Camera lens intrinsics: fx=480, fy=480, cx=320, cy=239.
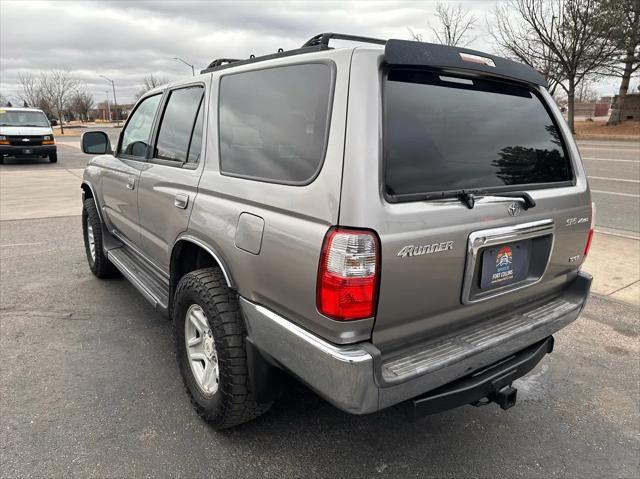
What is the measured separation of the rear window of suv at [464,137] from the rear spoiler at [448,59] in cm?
7

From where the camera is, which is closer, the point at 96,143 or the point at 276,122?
the point at 276,122

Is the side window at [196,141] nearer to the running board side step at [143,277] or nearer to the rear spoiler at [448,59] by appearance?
the running board side step at [143,277]

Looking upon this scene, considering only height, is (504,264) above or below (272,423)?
above

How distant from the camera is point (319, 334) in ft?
6.31

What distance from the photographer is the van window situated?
201cm

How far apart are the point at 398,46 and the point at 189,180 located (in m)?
1.43

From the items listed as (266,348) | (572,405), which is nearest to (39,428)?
(266,348)

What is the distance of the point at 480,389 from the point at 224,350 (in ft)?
3.93

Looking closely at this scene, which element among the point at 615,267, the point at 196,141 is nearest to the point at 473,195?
the point at 196,141

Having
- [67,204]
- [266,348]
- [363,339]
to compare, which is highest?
[363,339]

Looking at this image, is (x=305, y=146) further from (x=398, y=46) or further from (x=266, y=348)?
(x=266, y=348)

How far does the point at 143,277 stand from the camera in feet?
11.8

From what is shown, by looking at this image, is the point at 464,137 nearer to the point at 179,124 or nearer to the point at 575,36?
the point at 179,124

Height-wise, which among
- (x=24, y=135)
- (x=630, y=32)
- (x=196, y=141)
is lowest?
(x=24, y=135)
